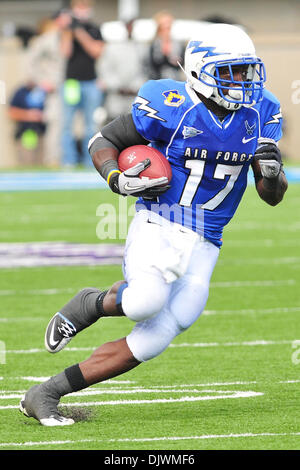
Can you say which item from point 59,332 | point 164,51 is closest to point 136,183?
point 59,332

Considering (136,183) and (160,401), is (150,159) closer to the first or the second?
(136,183)

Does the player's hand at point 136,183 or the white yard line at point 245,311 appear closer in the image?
the player's hand at point 136,183

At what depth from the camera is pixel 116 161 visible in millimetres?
4527

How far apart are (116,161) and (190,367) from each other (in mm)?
1292

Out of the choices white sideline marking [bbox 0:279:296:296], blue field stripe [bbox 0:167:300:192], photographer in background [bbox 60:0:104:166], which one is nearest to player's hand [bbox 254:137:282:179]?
white sideline marking [bbox 0:279:296:296]

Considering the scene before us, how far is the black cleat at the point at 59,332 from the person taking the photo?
4.47 m

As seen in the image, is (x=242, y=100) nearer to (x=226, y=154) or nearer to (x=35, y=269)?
(x=226, y=154)

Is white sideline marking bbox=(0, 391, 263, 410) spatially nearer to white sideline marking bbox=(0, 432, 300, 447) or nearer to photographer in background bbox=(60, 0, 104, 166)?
white sideline marking bbox=(0, 432, 300, 447)

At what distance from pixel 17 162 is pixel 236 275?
10.5 meters

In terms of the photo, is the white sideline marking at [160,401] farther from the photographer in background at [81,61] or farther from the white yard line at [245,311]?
the photographer in background at [81,61]

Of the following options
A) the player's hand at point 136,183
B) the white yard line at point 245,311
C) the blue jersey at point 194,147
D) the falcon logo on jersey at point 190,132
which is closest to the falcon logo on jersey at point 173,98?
the blue jersey at point 194,147
